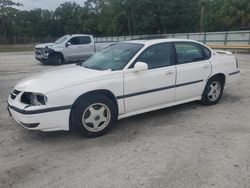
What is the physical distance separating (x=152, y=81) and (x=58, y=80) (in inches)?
63.7

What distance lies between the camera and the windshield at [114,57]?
184 inches

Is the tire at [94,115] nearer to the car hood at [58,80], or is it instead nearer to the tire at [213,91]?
the car hood at [58,80]

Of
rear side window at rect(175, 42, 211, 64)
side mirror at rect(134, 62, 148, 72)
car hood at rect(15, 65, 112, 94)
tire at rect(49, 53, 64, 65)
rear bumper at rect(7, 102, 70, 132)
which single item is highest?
rear side window at rect(175, 42, 211, 64)

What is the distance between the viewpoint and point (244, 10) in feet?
140

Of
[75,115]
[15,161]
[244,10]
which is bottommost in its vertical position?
[15,161]

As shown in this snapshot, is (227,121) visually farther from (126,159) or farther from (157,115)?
(126,159)

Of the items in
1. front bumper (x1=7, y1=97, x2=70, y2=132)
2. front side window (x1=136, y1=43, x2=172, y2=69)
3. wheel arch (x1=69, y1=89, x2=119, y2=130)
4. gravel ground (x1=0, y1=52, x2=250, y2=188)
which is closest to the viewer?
gravel ground (x1=0, y1=52, x2=250, y2=188)

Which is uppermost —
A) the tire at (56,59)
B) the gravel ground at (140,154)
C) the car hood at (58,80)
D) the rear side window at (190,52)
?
the rear side window at (190,52)

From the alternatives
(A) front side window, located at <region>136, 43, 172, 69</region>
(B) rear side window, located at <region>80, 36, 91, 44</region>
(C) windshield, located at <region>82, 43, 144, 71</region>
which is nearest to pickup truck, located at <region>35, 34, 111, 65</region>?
(B) rear side window, located at <region>80, 36, 91, 44</region>

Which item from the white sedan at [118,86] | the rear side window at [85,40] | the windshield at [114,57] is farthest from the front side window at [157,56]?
the rear side window at [85,40]

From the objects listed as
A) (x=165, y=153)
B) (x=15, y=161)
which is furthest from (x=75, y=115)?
(x=165, y=153)

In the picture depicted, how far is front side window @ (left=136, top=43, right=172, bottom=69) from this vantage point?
4812 mm

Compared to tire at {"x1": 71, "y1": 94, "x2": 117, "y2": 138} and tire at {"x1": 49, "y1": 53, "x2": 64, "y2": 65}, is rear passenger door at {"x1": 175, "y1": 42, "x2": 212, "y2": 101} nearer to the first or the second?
tire at {"x1": 71, "y1": 94, "x2": 117, "y2": 138}

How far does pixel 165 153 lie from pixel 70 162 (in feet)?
4.26
